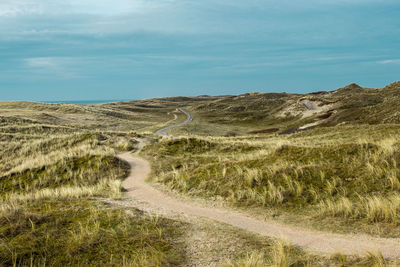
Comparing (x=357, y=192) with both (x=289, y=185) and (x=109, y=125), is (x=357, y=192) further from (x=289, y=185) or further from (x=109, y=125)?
(x=109, y=125)

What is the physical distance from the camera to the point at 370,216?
921cm

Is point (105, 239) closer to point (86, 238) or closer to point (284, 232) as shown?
point (86, 238)

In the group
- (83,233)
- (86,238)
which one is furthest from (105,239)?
(83,233)

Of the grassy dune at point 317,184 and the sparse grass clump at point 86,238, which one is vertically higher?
the grassy dune at point 317,184

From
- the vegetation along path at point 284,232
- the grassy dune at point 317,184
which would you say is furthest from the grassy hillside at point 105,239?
the grassy dune at point 317,184

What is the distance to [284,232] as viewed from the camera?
8.86 meters

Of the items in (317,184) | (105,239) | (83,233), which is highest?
(317,184)

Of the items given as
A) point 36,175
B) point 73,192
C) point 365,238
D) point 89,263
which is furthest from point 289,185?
point 36,175

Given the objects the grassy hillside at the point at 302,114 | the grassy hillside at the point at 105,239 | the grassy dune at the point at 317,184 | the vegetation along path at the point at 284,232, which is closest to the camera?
the grassy hillside at the point at 105,239

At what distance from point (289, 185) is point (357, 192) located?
2536 mm

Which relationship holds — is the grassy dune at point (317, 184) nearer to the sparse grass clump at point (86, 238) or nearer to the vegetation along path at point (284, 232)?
the vegetation along path at point (284, 232)

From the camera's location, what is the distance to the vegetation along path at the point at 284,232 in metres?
7.36

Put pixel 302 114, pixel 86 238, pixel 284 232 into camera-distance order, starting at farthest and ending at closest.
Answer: pixel 302 114
pixel 284 232
pixel 86 238

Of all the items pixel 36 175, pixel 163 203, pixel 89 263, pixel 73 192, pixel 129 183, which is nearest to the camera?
pixel 89 263
